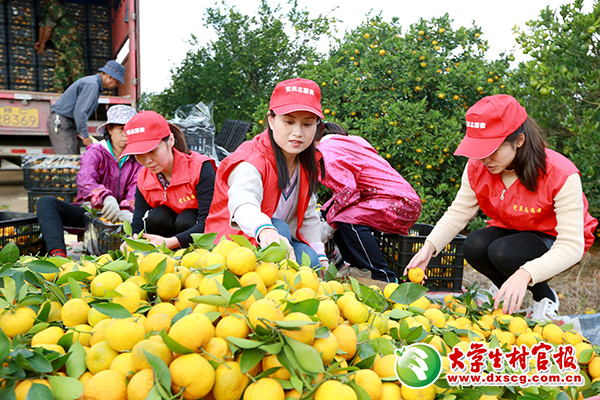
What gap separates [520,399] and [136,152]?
2145mm

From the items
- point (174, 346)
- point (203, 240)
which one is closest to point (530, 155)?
point (203, 240)

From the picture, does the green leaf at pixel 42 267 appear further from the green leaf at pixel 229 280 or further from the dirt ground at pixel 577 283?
the dirt ground at pixel 577 283

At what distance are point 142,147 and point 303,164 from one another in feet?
3.10

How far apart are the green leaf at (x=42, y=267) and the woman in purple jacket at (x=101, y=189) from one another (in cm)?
178

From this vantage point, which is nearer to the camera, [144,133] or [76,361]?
[76,361]

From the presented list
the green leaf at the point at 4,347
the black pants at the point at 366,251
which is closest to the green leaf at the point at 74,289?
the green leaf at the point at 4,347

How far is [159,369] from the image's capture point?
2.87ft

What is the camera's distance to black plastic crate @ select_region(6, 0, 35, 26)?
25.8 feet

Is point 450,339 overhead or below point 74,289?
below

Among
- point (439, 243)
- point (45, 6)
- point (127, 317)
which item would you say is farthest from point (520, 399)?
point (45, 6)

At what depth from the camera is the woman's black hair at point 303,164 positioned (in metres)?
2.13

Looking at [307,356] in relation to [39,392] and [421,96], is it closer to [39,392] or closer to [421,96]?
[39,392]

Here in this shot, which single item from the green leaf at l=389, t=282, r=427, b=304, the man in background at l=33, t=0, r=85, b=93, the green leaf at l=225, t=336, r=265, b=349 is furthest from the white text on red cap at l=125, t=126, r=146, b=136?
the man in background at l=33, t=0, r=85, b=93

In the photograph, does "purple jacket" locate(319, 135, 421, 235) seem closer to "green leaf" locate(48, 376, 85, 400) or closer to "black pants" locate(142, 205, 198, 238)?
"black pants" locate(142, 205, 198, 238)
